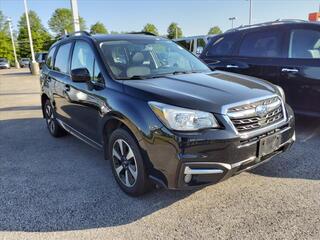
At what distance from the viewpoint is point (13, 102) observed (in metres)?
10.5

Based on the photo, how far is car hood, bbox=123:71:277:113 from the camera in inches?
110

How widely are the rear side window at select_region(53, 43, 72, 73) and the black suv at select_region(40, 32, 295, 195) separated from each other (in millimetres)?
353

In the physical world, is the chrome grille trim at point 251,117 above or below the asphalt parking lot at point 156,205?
above

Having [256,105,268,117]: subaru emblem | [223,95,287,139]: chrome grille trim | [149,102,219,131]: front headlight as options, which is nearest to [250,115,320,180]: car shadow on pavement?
[223,95,287,139]: chrome grille trim

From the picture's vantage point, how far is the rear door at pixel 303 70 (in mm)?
→ 4801

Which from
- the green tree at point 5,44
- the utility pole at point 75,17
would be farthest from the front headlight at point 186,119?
the green tree at point 5,44

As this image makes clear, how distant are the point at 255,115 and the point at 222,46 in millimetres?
3646

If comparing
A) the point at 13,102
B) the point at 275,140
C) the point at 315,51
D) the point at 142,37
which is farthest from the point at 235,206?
the point at 13,102

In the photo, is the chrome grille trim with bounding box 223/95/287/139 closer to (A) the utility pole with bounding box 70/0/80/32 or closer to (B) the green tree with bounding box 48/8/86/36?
(A) the utility pole with bounding box 70/0/80/32

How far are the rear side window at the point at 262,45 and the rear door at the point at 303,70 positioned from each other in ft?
0.69

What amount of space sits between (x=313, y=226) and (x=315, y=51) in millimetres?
3219

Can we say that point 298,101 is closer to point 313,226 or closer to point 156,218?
point 313,226

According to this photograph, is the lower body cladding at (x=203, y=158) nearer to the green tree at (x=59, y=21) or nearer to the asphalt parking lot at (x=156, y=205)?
the asphalt parking lot at (x=156, y=205)

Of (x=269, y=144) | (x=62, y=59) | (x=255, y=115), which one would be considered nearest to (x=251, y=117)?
(x=255, y=115)
